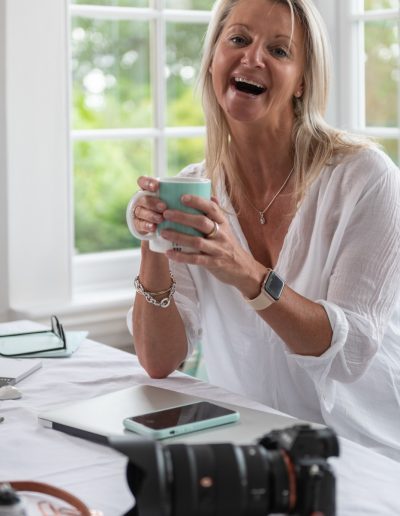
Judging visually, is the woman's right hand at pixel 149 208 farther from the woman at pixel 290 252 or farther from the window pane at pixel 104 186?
the window pane at pixel 104 186

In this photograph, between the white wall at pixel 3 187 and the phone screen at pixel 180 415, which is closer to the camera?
the phone screen at pixel 180 415

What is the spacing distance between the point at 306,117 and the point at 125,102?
1.25 m

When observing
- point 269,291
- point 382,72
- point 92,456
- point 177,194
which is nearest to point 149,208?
point 177,194

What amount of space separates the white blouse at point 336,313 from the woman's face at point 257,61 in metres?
0.19

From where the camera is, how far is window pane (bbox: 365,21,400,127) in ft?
10.3

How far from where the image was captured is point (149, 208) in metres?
1.48

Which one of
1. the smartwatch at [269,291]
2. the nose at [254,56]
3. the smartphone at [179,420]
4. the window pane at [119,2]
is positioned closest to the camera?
the smartphone at [179,420]

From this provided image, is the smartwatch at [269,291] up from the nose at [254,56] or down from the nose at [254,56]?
down

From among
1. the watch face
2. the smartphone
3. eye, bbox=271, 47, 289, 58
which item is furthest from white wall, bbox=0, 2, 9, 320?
the smartphone

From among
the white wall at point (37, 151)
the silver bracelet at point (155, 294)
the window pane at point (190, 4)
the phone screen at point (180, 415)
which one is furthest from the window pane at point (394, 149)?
the phone screen at point (180, 415)

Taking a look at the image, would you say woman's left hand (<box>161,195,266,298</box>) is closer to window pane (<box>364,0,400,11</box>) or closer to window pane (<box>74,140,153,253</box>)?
window pane (<box>74,140,153,253</box>)

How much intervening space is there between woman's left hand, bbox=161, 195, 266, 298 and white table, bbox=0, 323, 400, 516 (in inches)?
7.8

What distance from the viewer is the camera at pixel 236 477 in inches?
36.5

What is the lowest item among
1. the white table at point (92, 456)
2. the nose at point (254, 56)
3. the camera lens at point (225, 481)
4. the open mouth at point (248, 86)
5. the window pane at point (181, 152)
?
the white table at point (92, 456)
